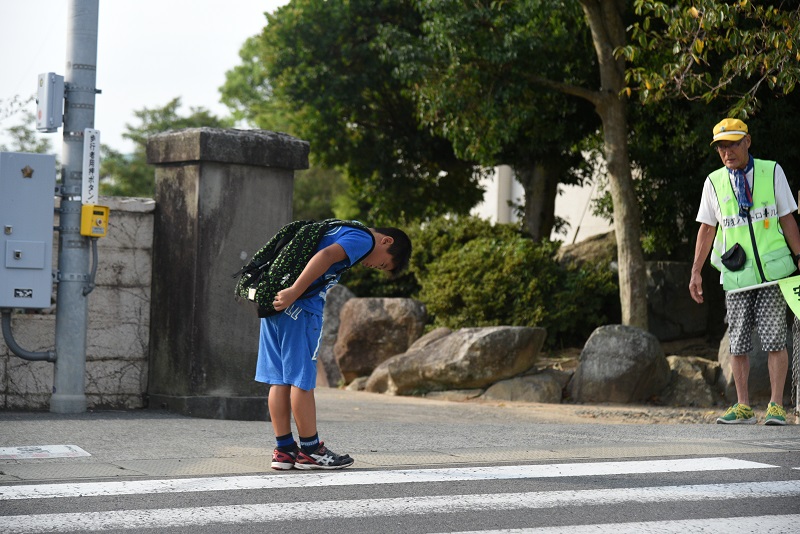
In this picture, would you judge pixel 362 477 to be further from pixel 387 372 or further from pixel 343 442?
pixel 387 372

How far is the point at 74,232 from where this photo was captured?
810cm

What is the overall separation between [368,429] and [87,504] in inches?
130

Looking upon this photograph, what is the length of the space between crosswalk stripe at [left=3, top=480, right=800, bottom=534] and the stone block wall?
160 inches

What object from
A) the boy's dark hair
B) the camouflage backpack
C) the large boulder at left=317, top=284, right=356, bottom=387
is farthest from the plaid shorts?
the large boulder at left=317, top=284, right=356, bottom=387

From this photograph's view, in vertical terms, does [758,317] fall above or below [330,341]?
above

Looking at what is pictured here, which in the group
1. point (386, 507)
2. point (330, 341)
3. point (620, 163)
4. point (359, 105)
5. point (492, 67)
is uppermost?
point (359, 105)

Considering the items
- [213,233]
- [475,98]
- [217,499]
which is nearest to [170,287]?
[213,233]

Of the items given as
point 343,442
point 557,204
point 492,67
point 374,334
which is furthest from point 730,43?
point 557,204

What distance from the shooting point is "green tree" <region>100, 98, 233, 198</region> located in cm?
4822

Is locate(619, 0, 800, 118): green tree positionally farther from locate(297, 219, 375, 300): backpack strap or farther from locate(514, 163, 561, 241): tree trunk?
locate(514, 163, 561, 241): tree trunk

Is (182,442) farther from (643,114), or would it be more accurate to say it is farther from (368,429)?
(643,114)

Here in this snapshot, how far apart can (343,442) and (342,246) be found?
185cm

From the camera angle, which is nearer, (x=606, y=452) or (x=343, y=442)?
(x=606, y=452)

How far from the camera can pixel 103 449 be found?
6449 mm
